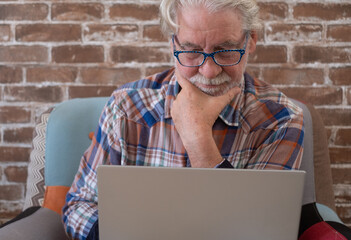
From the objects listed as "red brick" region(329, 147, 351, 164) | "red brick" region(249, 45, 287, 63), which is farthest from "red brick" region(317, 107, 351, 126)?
"red brick" region(249, 45, 287, 63)

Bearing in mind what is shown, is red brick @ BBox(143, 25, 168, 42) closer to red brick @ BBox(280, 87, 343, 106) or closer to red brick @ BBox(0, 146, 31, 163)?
red brick @ BBox(280, 87, 343, 106)

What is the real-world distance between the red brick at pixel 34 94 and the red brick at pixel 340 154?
120 cm

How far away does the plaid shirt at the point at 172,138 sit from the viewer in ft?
3.91

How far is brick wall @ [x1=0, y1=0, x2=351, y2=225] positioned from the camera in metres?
1.64

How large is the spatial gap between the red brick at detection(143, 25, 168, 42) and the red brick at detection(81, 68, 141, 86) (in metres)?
0.15

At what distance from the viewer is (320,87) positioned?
5.48ft

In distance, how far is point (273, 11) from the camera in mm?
1630

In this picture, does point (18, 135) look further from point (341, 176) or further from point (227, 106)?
point (341, 176)

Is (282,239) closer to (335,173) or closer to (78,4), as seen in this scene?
(335,173)

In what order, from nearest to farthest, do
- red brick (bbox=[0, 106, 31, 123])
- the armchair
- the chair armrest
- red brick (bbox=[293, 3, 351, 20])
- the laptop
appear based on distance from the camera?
the laptop, the chair armrest, the armchair, red brick (bbox=[293, 3, 351, 20]), red brick (bbox=[0, 106, 31, 123])

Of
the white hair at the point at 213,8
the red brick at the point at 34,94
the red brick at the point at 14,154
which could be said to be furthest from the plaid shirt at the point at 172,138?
the red brick at the point at 14,154

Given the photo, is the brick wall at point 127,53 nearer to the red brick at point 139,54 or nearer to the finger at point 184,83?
the red brick at point 139,54

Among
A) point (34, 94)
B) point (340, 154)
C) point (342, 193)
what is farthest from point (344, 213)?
point (34, 94)

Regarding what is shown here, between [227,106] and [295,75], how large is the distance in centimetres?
58
